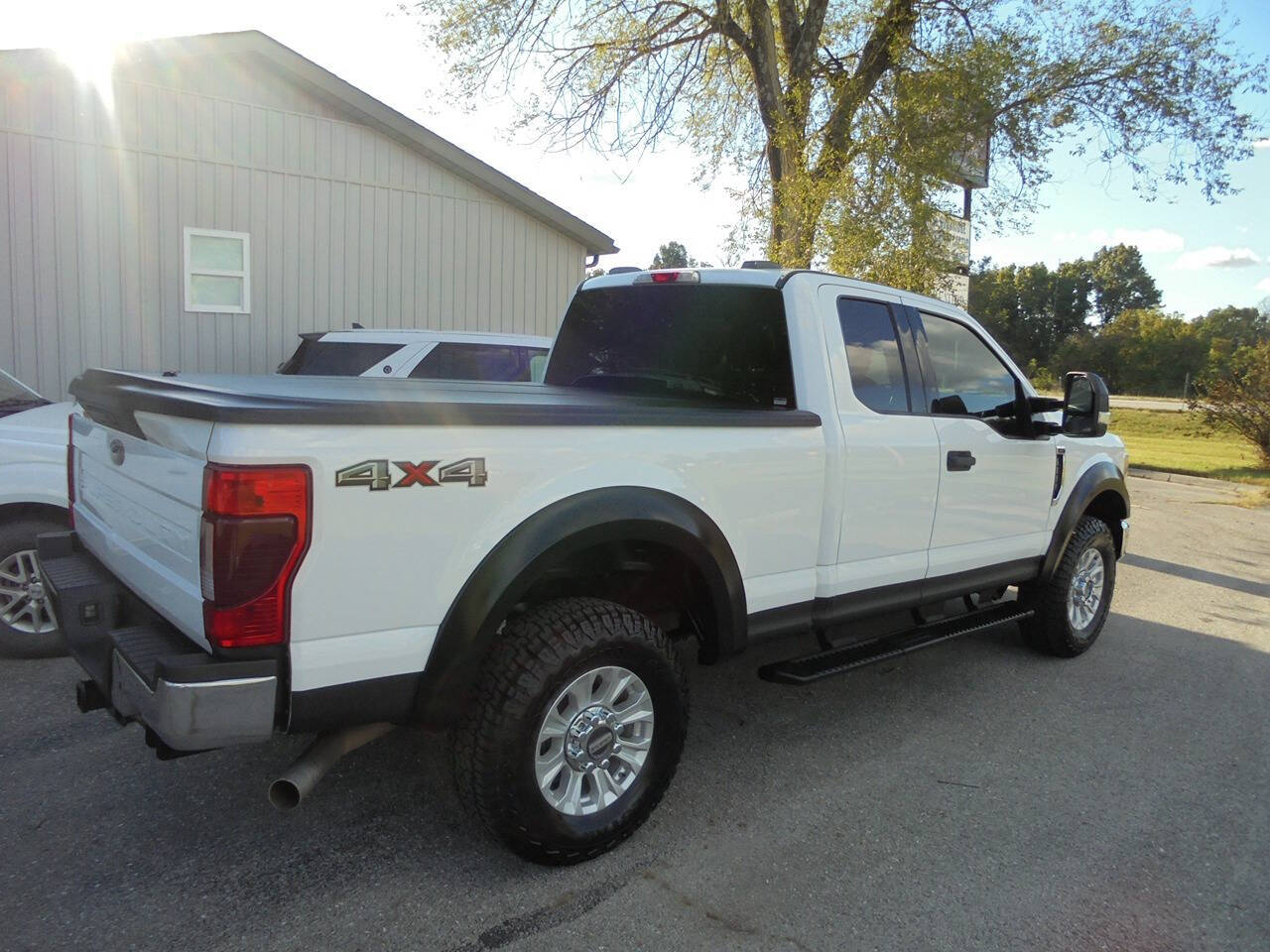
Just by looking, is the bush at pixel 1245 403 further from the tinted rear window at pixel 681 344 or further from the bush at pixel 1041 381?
the tinted rear window at pixel 681 344

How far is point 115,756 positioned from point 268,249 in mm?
7836

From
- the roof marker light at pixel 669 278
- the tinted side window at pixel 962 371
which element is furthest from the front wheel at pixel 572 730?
the tinted side window at pixel 962 371

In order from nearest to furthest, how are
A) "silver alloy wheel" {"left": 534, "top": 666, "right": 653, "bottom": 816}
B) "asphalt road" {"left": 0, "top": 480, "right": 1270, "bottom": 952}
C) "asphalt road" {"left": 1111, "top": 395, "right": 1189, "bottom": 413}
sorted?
"asphalt road" {"left": 0, "top": 480, "right": 1270, "bottom": 952}, "silver alloy wheel" {"left": 534, "top": 666, "right": 653, "bottom": 816}, "asphalt road" {"left": 1111, "top": 395, "right": 1189, "bottom": 413}

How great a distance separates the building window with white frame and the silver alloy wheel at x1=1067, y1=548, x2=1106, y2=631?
345 inches

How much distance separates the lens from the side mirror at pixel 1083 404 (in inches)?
184

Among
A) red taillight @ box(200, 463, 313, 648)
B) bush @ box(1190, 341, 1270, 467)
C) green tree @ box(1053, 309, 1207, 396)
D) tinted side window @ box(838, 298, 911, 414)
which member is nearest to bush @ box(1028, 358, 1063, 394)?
green tree @ box(1053, 309, 1207, 396)

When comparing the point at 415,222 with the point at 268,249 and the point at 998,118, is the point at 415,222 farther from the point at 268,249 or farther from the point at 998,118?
the point at 998,118

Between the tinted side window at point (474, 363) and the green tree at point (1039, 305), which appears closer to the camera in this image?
the tinted side window at point (474, 363)

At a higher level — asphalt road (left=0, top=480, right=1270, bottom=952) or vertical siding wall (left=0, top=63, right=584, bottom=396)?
vertical siding wall (left=0, top=63, right=584, bottom=396)

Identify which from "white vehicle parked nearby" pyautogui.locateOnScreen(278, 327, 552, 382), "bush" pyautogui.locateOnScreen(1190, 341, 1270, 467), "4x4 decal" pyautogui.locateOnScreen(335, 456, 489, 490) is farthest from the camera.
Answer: "bush" pyautogui.locateOnScreen(1190, 341, 1270, 467)

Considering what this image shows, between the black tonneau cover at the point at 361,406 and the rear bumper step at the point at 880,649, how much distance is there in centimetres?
100

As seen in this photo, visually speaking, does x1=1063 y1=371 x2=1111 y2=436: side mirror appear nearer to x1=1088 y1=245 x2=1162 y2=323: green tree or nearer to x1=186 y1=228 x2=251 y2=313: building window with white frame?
x1=186 y1=228 x2=251 y2=313: building window with white frame

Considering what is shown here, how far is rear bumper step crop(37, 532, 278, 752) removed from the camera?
2207 millimetres

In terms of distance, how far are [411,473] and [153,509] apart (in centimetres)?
85
